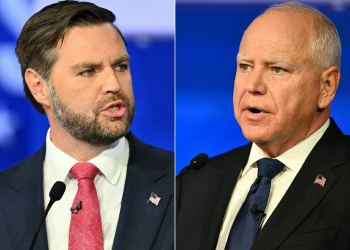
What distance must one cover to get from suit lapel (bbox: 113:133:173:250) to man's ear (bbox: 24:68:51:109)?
0.47 m

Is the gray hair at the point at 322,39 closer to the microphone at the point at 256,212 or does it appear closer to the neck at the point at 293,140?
the neck at the point at 293,140

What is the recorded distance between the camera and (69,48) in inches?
91.5

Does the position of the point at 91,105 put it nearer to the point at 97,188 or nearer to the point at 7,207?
the point at 97,188

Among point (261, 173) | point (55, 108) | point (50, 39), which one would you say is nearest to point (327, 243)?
point (261, 173)

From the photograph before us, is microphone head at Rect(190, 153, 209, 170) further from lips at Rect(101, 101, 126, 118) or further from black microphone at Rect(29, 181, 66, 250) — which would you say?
black microphone at Rect(29, 181, 66, 250)

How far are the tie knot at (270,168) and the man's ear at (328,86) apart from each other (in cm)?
39

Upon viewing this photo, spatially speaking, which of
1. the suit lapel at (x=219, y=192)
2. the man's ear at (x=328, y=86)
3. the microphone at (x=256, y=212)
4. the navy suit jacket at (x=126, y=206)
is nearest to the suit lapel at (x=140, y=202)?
the navy suit jacket at (x=126, y=206)

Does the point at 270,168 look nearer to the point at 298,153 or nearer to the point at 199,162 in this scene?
the point at 298,153

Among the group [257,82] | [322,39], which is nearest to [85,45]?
[257,82]

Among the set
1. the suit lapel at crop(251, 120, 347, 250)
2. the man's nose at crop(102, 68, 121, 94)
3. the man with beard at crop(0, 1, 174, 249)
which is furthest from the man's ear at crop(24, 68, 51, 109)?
the suit lapel at crop(251, 120, 347, 250)

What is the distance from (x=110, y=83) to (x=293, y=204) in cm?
107

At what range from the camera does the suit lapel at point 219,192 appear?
2586mm

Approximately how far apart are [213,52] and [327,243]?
50.2 inches

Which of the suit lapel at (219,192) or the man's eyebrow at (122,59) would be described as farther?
the suit lapel at (219,192)
